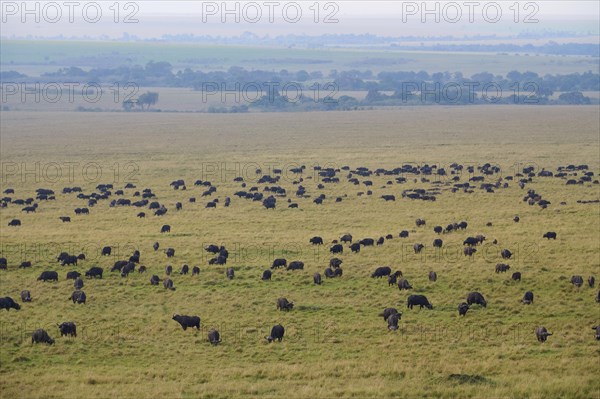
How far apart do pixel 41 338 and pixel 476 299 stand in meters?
10.1

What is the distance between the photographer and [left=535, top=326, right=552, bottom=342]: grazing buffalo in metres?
17.5

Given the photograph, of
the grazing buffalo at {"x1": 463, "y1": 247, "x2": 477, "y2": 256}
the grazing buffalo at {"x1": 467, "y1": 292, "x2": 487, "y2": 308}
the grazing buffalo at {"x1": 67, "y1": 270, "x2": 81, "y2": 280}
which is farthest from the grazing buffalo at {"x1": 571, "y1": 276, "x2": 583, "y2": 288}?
the grazing buffalo at {"x1": 67, "y1": 270, "x2": 81, "y2": 280}

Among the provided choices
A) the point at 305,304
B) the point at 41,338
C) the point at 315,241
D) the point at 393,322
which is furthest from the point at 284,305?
the point at 315,241

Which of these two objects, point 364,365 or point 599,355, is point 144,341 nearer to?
point 364,365

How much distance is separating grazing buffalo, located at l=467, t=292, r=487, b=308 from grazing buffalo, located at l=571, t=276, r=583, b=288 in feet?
10.9

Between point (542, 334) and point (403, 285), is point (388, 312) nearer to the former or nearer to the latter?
point (403, 285)

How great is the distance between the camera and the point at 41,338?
1728 cm

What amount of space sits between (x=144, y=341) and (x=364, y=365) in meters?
4.87

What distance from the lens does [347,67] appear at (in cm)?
19525

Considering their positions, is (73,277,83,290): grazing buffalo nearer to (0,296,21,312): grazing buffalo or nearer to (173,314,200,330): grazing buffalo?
(0,296,21,312): grazing buffalo

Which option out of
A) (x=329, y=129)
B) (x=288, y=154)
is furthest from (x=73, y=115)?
(x=288, y=154)

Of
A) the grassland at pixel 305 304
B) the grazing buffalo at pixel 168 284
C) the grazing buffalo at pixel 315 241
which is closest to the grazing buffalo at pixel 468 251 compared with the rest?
the grassland at pixel 305 304

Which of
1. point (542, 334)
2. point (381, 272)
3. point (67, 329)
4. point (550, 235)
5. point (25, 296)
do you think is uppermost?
point (550, 235)

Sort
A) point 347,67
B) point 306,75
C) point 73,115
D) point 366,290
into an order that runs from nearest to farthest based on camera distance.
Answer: point 366,290 → point 73,115 → point 306,75 → point 347,67
